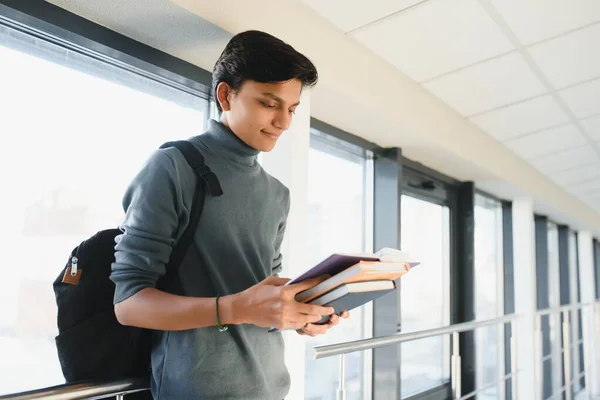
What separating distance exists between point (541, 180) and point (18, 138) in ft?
10.9

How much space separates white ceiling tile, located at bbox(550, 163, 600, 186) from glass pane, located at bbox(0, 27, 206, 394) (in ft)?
10.3

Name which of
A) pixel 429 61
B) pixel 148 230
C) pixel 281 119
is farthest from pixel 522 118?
pixel 148 230

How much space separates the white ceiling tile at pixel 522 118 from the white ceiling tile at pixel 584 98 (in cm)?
5

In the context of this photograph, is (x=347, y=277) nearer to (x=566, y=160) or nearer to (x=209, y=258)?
(x=209, y=258)

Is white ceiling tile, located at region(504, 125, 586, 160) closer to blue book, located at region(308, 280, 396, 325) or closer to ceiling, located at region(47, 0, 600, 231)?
ceiling, located at region(47, 0, 600, 231)

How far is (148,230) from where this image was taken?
2.57 ft

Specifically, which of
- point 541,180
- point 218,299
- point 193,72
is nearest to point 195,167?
point 218,299

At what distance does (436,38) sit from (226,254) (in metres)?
1.20

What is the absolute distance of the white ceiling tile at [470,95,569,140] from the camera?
242 cm

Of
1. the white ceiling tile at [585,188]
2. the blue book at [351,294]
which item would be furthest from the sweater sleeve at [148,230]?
the white ceiling tile at [585,188]

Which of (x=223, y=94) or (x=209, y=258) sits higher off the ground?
(x=223, y=94)

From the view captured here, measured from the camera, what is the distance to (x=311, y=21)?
5.04ft

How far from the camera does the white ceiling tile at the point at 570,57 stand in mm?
1888

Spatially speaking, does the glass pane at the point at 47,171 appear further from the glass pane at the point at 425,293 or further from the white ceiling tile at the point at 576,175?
the white ceiling tile at the point at 576,175
